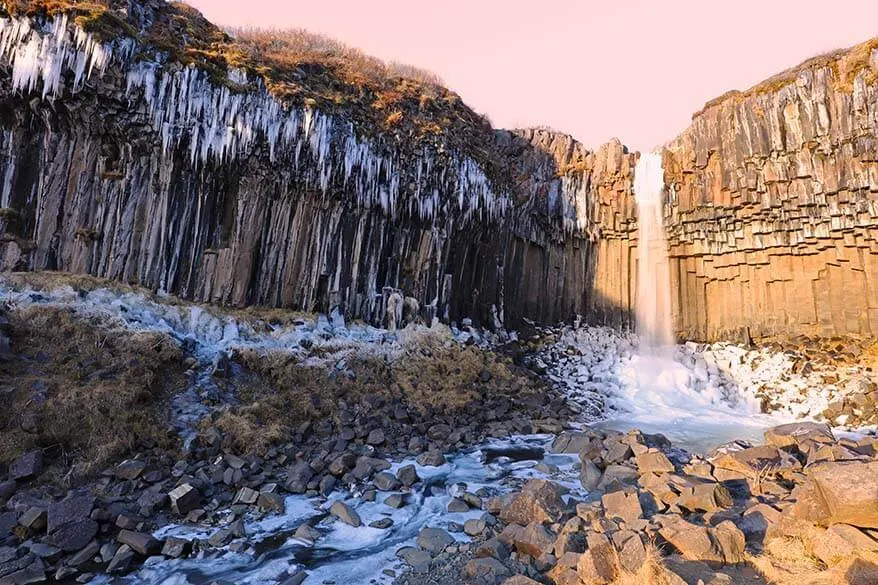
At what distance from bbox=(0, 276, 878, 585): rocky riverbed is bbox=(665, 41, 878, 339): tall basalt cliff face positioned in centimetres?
504

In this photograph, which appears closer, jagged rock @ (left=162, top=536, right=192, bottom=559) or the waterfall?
jagged rock @ (left=162, top=536, right=192, bottom=559)

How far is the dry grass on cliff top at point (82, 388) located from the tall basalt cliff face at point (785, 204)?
73.0ft

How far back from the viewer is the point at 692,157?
884 inches

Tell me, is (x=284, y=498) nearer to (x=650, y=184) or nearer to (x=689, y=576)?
(x=689, y=576)

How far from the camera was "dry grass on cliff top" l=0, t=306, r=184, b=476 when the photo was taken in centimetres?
852

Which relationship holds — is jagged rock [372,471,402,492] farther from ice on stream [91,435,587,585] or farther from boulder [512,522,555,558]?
boulder [512,522,555,558]

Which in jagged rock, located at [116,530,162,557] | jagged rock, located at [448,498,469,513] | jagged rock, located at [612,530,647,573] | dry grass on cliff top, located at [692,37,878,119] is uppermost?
dry grass on cliff top, located at [692,37,878,119]

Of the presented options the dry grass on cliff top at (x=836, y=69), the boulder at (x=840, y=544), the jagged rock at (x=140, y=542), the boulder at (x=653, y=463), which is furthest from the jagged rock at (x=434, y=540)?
the dry grass on cliff top at (x=836, y=69)

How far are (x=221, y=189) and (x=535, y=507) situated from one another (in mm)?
13953

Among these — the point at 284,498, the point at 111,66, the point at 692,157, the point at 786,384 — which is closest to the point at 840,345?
the point at 786,384

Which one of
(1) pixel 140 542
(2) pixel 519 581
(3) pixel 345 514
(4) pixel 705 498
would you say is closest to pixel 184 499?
(1) pixel 140 542

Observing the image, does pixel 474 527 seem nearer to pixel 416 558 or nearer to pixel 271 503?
pixel 416 558

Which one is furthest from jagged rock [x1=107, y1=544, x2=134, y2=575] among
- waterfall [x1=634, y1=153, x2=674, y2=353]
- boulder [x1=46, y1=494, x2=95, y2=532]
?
waterfall [x1=634, y1=153, x2=674, y2=353]

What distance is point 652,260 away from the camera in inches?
953
